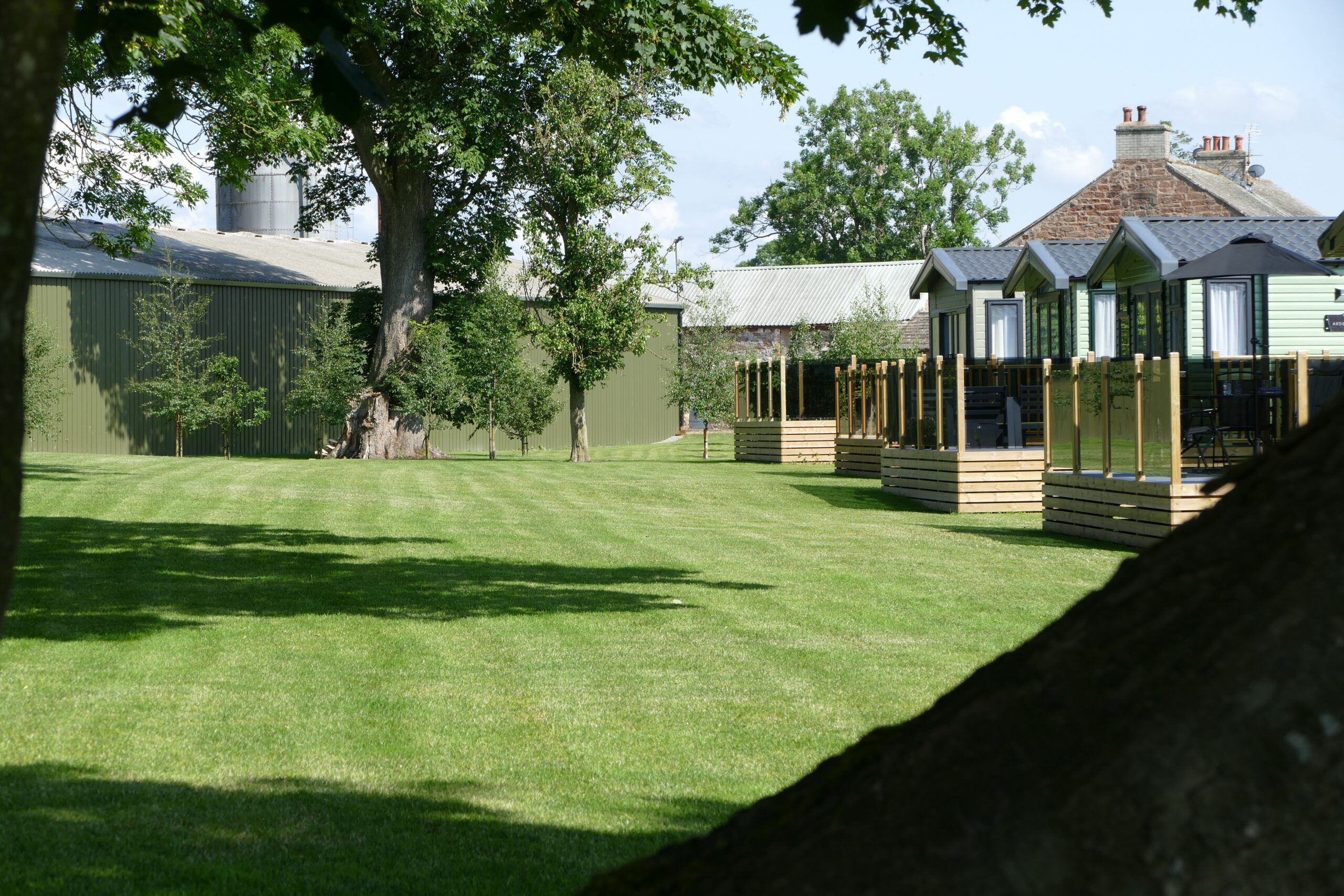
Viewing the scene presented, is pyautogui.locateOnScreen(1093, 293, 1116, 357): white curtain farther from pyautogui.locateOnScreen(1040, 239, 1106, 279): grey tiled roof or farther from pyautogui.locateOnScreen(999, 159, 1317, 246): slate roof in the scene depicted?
pyautogui.locateOnScreen(999, 159, 1317, 246): slate roof

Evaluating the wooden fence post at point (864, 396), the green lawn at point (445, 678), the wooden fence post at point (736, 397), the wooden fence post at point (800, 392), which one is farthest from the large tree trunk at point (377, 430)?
the green lawn at point (445, 678)

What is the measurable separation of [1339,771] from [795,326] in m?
47.4

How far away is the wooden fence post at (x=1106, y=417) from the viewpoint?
559 inches

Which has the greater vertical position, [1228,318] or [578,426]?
[1228,318]

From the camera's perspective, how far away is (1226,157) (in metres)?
46.2

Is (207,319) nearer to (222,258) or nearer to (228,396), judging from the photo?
(222,258)

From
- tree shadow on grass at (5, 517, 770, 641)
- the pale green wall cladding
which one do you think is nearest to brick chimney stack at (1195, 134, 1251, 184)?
the pale green wall cladding

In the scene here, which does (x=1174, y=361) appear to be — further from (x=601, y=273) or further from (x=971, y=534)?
(x=601, y=273)

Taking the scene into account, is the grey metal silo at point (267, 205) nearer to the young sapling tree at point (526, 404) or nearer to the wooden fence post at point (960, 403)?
the young sapling tree at point (526, 404)

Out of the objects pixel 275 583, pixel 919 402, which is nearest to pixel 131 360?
pixel 919 402

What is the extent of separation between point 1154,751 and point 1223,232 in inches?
1056

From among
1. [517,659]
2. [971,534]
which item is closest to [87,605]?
[517,659]

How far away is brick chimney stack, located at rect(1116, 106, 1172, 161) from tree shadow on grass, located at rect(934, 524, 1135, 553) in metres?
26.4

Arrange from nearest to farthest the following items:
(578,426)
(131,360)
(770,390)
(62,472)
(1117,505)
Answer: (1117,505) < (62,472) < (770,390) < (578,426) < (131,360)
